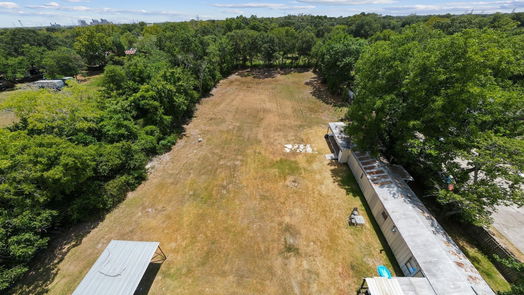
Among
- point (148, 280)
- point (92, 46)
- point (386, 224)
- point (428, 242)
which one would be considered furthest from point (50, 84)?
point (428, 242)

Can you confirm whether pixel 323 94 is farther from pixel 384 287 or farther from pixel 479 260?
pixel 384 287

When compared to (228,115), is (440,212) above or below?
below

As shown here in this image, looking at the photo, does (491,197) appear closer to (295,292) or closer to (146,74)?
(295,292)

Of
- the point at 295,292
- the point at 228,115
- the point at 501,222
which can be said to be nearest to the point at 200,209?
the point at 295,292

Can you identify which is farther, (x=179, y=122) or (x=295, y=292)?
(x=179, y=122)

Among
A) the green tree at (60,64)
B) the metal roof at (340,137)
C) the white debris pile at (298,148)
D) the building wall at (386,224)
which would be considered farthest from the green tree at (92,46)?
the building wall at (386,224)

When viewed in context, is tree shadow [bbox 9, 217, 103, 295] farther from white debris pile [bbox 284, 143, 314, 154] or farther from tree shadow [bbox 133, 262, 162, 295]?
white debris pile [bbox 284, 143, 314, 154]

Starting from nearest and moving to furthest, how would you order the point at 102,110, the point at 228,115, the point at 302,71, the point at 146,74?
the point at 102,110 → the point at 146,74 → the point at 228,115 → the point at 302,71
